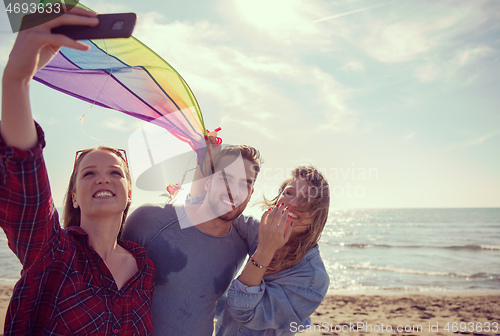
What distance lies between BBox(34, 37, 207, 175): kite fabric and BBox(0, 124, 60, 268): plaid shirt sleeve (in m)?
1.18

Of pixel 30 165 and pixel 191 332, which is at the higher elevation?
pixel 30 165

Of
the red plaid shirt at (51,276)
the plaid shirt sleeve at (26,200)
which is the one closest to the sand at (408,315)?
the red plaid shirt at (51,276)

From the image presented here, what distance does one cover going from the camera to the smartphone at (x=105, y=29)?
4.07ft

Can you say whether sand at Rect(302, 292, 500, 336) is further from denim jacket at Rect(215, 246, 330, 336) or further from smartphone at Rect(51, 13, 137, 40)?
smartphone at Rect(51, 13, 137, 40)

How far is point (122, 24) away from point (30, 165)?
65 centimetres

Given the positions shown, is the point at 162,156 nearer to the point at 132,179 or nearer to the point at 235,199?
the point at 132,179

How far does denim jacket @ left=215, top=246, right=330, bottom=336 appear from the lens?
97.5 inches

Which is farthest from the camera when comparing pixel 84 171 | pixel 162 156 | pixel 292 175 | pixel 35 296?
pixel 292 175

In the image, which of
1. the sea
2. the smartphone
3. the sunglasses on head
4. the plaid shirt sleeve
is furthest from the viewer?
the sea

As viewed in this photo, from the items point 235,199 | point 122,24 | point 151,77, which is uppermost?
point 151,77

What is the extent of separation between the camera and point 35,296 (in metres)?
1.71

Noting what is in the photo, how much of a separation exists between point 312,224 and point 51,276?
75.6 inches

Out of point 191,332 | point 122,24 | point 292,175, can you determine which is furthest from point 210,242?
point 122,24

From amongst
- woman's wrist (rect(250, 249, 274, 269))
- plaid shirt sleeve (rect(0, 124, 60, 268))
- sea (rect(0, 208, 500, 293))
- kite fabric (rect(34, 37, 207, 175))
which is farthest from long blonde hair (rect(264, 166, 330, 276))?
sea (rect(0, 208, 500, 293))
